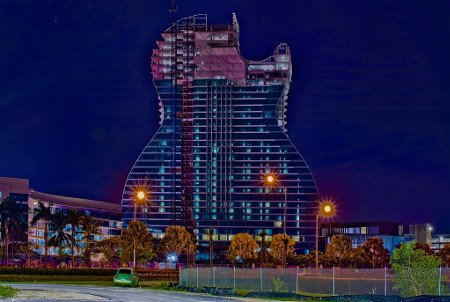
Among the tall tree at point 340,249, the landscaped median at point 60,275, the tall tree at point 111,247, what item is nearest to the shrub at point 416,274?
the landscaped median at point 60,275

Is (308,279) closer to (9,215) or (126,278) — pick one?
(126,278)

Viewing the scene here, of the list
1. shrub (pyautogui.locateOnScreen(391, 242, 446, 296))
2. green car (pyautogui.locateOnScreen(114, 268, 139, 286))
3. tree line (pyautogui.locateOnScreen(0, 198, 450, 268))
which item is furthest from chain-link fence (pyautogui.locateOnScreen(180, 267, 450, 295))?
tree line (pyautogui.locateOnScreen(0, 198, 450, 268))

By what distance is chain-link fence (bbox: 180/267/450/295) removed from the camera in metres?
45.3

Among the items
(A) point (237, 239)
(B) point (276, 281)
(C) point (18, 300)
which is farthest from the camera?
(A) point (237, 239)

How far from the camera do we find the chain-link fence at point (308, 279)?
149ft

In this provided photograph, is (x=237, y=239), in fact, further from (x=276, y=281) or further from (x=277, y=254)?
(x=276, y=281)

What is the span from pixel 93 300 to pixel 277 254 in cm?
13759

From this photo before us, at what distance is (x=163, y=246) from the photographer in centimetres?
18362

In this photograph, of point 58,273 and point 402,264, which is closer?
point 402,264

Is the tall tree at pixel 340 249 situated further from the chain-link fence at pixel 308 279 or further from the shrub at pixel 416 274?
the shrub at pixel 416 274

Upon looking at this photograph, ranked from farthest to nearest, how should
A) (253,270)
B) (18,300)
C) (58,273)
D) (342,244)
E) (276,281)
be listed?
(342,244) < (58,273) < (253,270) < (276,281) < (18,300)

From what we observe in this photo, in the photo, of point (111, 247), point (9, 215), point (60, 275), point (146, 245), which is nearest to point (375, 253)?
point (146, 245)

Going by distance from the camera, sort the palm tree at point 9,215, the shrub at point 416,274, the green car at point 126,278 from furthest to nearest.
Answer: the palm tree at point 9,215 → the green car at point 126,278 → the shrub at point 416,274

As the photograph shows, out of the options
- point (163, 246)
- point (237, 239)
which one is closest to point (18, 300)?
point (163, 246)
